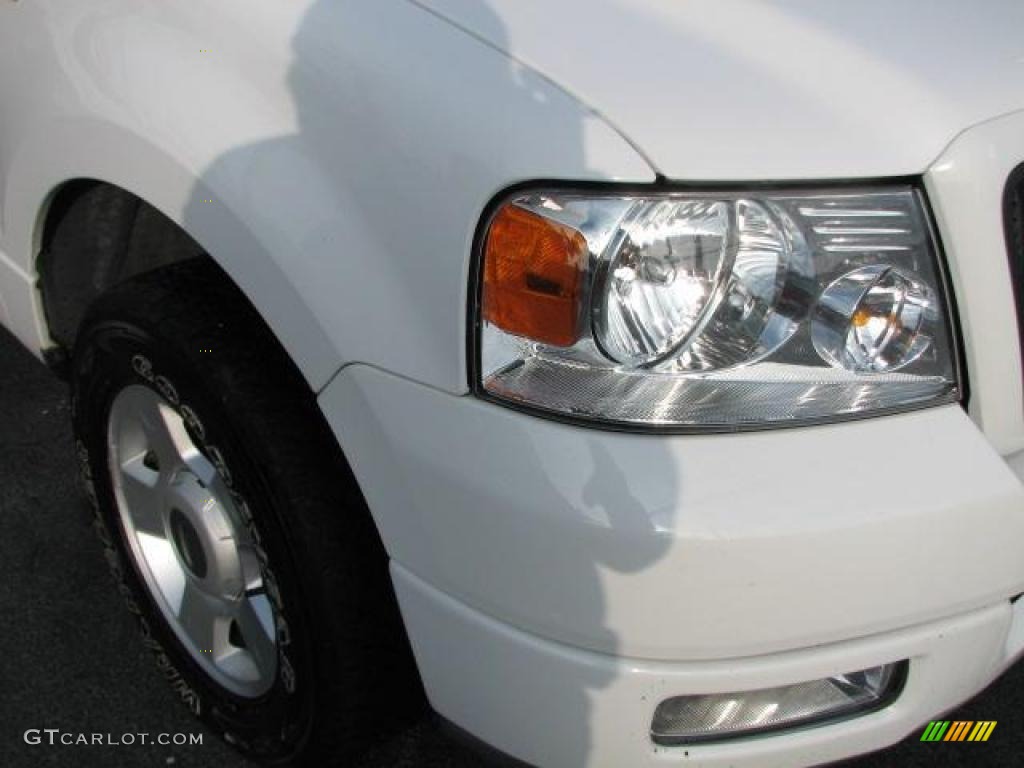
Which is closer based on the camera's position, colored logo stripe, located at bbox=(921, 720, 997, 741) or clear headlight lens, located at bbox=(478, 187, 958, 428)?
clear headlight lens, located at bbox=(478, 187, 958, 428)

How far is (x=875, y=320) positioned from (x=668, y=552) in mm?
431

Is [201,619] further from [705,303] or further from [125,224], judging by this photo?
[705,303]

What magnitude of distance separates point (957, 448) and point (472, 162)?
71 centimetres

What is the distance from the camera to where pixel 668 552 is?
135 cm

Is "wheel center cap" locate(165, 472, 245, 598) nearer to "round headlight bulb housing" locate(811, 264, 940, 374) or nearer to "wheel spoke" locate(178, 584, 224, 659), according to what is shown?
"wheel spoke" locate(178, 584, 224, 659)

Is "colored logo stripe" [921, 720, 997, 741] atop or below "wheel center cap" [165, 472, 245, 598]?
atop

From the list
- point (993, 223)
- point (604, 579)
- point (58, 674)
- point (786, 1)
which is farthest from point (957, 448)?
point (58, 674)

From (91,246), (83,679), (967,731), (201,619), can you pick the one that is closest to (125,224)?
(91,246)

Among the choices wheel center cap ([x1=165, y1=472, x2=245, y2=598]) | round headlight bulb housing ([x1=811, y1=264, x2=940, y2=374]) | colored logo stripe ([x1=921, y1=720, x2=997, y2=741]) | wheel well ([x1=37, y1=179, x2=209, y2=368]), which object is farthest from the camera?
colored logo stripe ([x1=921, y1=720, x2=997, y2=741])

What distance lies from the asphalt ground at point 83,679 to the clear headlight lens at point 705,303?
87 centimetres

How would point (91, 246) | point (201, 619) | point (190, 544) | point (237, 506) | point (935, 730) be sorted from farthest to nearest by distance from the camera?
1. point (91, 246)
2. point (201, 619)
3. point (190, 544)
4. point (935, 730)
5. point (237, 506)

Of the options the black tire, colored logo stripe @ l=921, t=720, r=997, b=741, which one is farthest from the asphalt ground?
the black tire

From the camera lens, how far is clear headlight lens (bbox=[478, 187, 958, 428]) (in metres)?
1.40

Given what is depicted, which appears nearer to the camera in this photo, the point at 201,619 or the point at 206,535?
the point at 206,535
